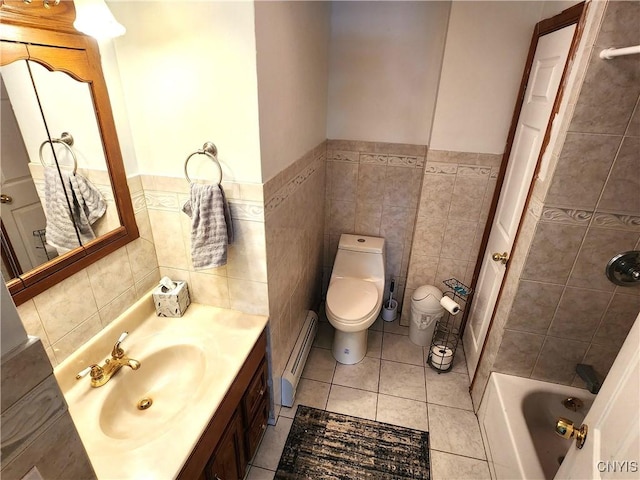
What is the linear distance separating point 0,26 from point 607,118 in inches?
73.4

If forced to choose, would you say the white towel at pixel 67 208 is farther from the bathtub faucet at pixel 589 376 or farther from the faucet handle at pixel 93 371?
the bathtub faucet at pixel 589 376

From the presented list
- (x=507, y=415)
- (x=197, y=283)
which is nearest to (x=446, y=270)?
(x=507, y=415)

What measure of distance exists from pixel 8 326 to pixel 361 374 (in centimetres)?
201

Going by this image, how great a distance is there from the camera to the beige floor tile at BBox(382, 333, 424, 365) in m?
2.33

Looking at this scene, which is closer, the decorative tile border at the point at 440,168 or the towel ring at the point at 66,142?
the towel ring at the point at 66,142

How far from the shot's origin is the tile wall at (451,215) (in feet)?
6.69

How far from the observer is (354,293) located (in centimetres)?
225

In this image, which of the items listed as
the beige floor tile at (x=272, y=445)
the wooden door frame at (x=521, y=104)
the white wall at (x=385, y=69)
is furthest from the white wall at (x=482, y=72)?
the beige floor tile at (x=272, y=445)

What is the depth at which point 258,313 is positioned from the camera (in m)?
1.54

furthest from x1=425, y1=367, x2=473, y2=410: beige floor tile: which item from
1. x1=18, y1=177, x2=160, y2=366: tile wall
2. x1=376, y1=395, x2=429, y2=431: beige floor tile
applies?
x1=18, y1=177, x2=160, y2=366: tile wall

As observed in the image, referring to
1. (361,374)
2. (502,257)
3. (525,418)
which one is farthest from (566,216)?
(361,374)

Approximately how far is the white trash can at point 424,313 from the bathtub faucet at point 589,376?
0.83 m

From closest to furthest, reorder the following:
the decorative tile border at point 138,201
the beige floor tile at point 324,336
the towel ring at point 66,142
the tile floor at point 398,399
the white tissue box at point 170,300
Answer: the towel ring at point 66,142
the decorative tile border at point 138,201
the white tissue box at point 170,300
the tile floor at point 398,399
the beige floor tile at point 324,336

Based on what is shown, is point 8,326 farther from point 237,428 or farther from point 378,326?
point 378,326
